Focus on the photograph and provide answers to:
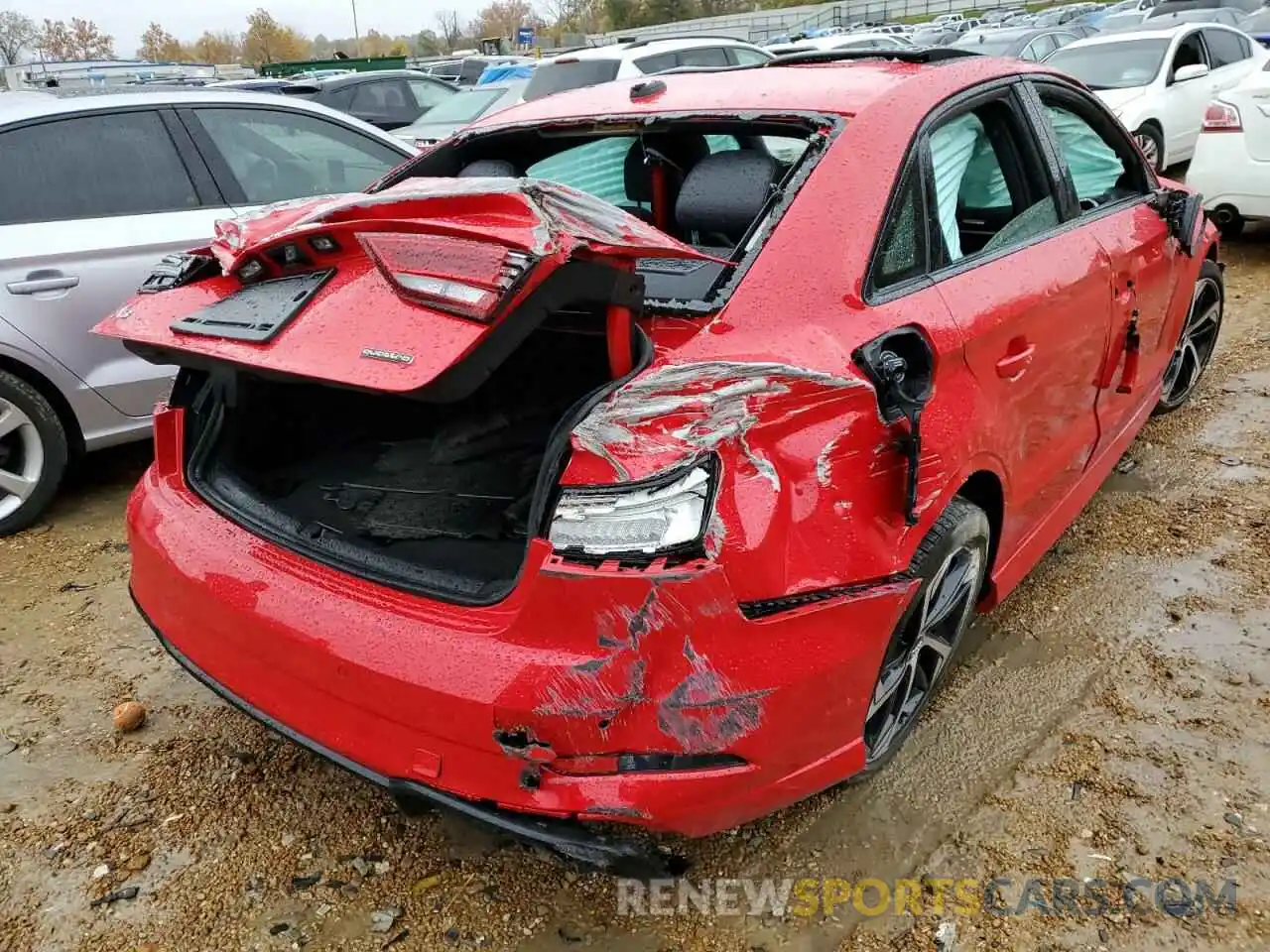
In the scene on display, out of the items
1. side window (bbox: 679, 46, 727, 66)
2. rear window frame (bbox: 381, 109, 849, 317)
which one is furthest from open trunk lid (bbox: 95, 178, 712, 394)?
side window (bbox: 679, 46, 727, 66)

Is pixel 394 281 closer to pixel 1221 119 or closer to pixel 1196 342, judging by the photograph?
pixel 1196 342

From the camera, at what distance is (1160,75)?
28.1 ft

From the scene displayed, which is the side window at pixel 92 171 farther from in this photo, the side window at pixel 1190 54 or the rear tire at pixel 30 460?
the side window at pixel 1190 54

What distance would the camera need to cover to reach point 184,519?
7.18ft

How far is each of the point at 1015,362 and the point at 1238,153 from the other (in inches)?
216

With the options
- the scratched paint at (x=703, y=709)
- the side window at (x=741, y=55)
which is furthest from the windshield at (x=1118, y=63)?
the scratched paint at (x=703, y=709)

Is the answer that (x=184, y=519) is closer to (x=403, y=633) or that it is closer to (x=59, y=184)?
(x=403, y=633)

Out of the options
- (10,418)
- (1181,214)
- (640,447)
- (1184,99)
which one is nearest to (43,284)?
(10,418)

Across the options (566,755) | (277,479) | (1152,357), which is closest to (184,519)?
(277,479)

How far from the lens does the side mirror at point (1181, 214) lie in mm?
3273

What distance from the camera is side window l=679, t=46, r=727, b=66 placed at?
921 cm

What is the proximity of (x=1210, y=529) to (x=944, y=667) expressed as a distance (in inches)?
61.9

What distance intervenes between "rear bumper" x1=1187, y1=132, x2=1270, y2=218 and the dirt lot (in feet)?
14.3

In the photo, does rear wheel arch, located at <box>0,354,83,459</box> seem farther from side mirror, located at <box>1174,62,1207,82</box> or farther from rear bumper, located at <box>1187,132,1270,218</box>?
side mirror, located at <box>1174,62,1207,82</box>
